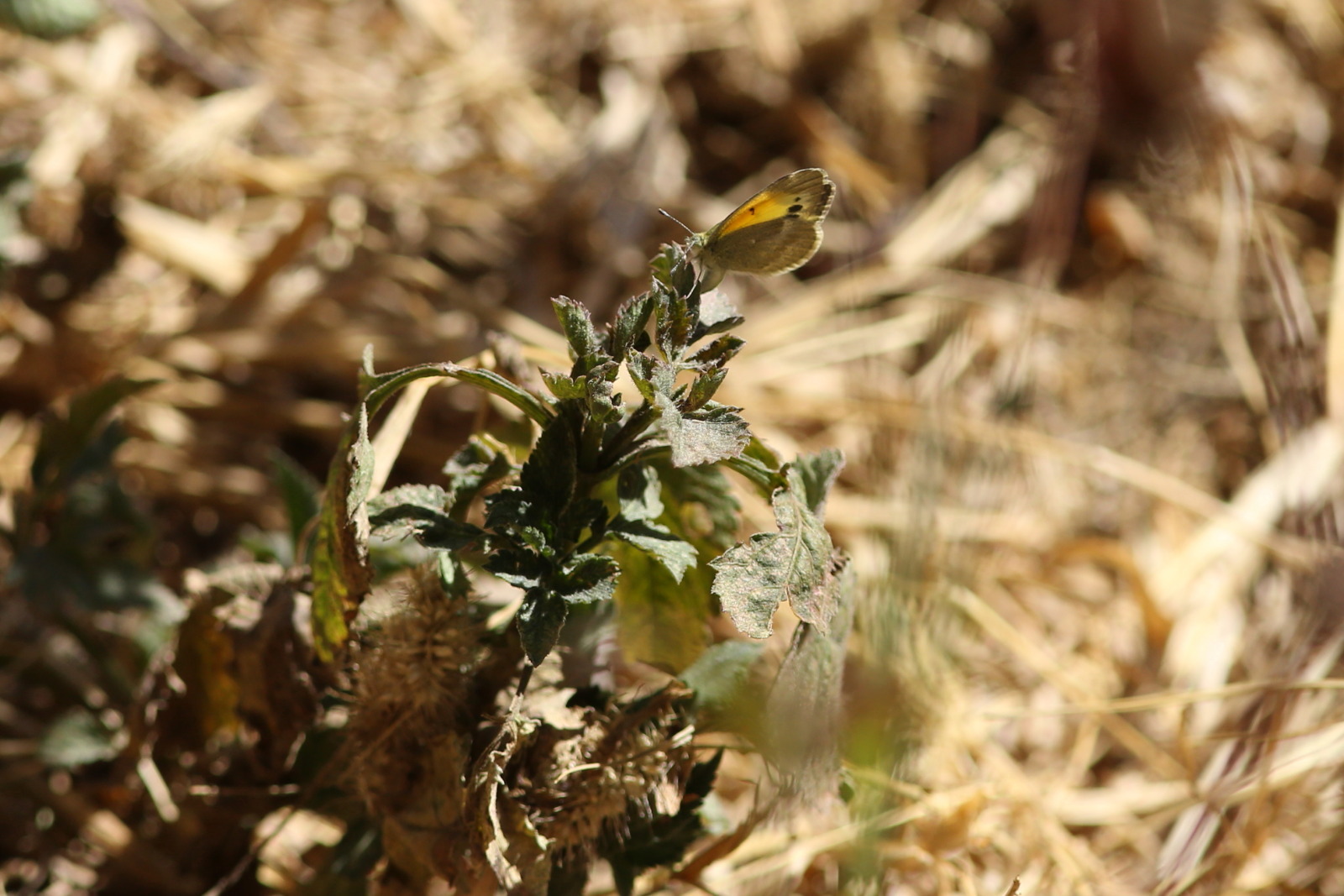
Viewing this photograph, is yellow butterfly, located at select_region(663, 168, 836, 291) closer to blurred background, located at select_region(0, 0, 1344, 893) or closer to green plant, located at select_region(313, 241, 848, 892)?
green plant, located at select_region(313, 241, 848, 892)

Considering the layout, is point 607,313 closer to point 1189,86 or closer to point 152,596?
point 152,596

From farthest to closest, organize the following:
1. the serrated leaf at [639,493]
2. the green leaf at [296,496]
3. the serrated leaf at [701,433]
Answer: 1. the green leaf at [296,496]
2. the serrated leaf at [639,493]
3. the serrated leaf at [701,433]

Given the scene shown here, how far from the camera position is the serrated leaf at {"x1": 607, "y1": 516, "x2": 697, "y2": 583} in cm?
65

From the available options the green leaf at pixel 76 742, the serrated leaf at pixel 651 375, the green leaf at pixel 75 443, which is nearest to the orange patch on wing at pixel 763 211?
the serrated leaf at pixel 651 375

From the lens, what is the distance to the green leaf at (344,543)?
637 mm

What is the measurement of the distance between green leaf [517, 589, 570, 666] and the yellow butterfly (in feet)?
0.73

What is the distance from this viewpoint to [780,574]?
63 cm

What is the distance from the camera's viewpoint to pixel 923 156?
7.06 feet

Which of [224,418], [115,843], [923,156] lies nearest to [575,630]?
[115,843]

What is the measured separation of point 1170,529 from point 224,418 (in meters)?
1.46

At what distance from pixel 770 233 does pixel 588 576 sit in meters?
0.24

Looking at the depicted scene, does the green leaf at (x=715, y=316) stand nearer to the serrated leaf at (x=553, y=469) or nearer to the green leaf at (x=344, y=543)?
the serrated leaf at (x=553, y=469)

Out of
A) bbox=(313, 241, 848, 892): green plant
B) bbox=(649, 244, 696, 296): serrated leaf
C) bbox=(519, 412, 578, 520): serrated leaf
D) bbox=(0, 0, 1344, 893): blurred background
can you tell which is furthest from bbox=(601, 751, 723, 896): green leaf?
bbox=(649, 244, 696, 296): serrated leaf

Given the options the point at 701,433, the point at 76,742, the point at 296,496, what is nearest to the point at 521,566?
the point at 701,433
